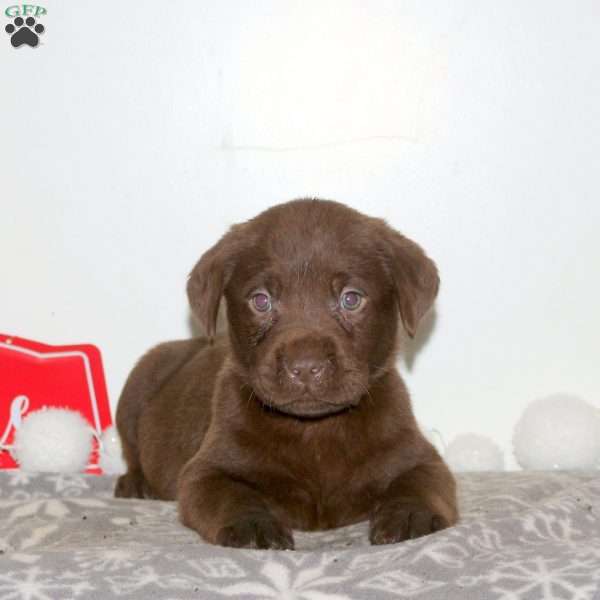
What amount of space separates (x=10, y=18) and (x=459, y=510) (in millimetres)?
3067

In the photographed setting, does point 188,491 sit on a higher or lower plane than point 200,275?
lower

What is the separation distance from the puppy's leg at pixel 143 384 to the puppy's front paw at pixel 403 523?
1.74m

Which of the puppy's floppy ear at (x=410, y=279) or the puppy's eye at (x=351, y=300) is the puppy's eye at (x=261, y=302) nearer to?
the puppy's eye at (x=351, y=300)

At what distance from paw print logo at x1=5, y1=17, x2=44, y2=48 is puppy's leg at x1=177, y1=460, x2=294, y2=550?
2.36m

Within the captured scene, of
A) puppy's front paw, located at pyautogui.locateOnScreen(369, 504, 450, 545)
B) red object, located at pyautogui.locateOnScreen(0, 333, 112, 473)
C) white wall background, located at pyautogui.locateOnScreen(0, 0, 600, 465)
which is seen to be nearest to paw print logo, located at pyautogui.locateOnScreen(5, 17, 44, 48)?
white wall background, located at pyautogui.locateOnScreen(0, 0, 600, 465)

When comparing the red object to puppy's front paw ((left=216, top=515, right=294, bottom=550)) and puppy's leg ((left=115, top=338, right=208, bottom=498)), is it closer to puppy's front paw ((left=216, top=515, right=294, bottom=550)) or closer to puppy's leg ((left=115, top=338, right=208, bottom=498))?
puppy's leg ((left=115, top=338, right=208, bottom=498))

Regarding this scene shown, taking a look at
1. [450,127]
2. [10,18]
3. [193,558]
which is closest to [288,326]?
[193,558]

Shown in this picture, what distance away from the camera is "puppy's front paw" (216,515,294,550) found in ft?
9.72

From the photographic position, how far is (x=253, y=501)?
10.6 ft

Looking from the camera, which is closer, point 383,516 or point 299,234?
point 383,516

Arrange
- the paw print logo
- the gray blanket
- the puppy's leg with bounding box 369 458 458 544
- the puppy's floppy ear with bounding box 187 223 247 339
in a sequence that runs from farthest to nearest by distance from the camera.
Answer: the paw print logo → the puppy's floppy ear with bounding box 187 223 247 339 → the puppy's leg with bounding box 369 458 458 544 → the gray blanket

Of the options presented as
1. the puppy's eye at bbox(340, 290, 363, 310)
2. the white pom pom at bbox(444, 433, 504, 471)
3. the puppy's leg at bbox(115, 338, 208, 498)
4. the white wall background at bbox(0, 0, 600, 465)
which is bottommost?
the white pom pom at bbox(444, 433, 504, 471)

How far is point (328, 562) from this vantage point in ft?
8.96

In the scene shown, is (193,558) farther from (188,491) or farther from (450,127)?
(450,127)
